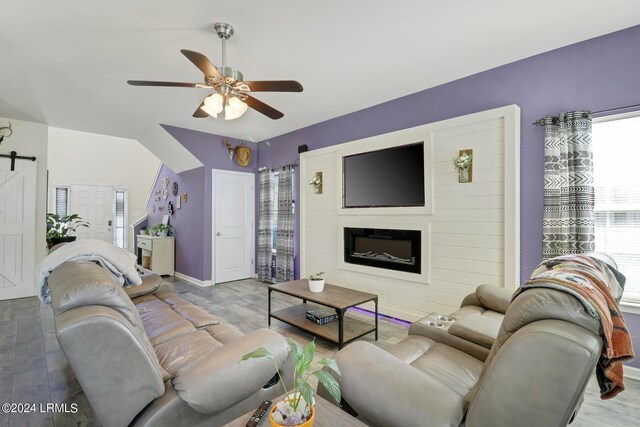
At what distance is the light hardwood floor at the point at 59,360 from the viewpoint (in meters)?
1.79

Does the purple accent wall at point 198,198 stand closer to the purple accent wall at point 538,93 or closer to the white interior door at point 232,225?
the white interior door at point 232,225

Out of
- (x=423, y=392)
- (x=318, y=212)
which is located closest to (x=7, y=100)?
(x=318, y=212)

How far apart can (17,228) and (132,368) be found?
4.92m

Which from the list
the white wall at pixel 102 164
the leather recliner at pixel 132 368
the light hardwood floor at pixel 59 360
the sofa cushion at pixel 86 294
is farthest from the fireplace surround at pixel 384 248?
the white wall at pixel 102 164

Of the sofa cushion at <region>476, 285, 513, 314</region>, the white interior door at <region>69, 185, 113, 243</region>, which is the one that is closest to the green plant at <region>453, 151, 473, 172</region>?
the sofa cushion at <region>476, 285, 513, 314</region>

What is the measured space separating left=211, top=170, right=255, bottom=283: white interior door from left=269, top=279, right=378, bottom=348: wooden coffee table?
7.96 feet

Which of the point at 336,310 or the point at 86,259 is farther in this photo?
the point at 336,310

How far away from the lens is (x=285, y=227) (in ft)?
16.0

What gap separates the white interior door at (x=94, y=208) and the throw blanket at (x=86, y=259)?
269 inches

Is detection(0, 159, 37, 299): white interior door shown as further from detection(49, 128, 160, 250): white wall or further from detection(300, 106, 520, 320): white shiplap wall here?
detection(300, 106, 520, 320): white shiplap wall

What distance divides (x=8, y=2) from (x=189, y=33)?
1.11 m

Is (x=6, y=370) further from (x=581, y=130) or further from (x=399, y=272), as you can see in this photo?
(x=581, y=130)

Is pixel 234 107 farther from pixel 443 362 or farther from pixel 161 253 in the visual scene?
pixel 161 253

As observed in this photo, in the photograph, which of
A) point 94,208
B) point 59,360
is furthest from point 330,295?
point 94,208
